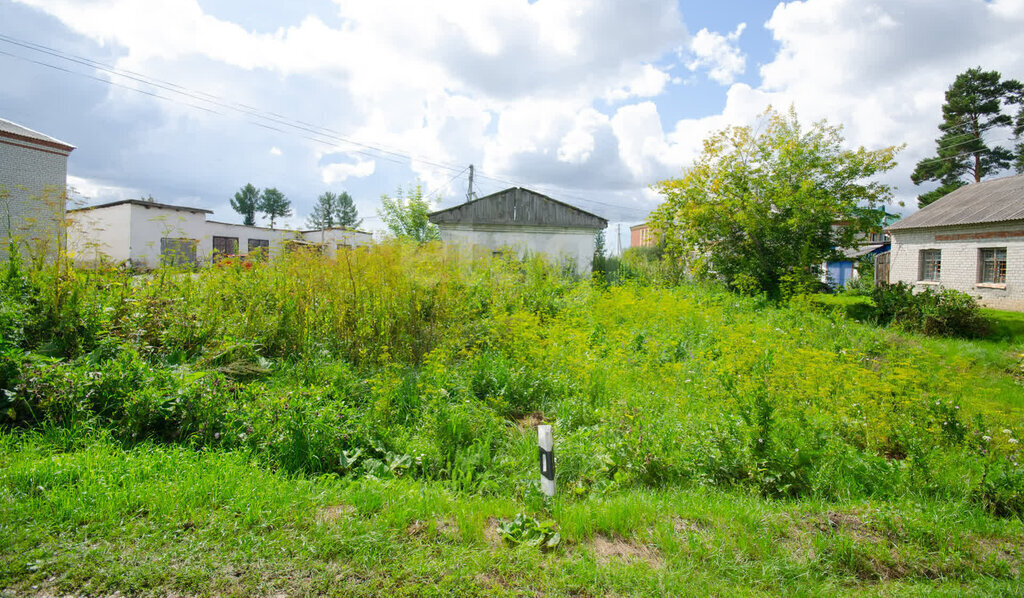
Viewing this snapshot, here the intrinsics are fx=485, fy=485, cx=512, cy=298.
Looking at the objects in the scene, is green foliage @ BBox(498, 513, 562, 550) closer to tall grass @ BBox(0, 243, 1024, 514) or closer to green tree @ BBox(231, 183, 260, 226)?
tall grass @ BBox(0, 243, 1024, 514)

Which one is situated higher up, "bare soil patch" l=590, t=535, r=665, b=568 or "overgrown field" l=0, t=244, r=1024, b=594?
"overgrown field" l=0, t=244, r=1024, b=594

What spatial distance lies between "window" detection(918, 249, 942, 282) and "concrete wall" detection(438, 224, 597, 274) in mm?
16235

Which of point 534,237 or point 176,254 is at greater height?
point 534,237

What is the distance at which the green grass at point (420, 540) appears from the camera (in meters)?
2.38

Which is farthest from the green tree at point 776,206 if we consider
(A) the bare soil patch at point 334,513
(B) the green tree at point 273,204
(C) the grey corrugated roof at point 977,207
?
(B) the green tree at point 273,204

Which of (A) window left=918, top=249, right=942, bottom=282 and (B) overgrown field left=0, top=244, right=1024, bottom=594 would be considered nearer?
(B) overgrown field left=0, top=244, right=1024, bottom=594

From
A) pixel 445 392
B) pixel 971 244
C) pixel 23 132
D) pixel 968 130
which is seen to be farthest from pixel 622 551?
pixel 968 130

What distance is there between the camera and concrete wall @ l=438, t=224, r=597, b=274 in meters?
21.0

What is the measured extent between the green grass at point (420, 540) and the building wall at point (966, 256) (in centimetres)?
1785

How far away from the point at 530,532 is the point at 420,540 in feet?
2.07

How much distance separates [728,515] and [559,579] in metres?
1.24

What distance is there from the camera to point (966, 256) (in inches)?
811

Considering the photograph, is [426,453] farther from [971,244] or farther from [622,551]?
[971,244]

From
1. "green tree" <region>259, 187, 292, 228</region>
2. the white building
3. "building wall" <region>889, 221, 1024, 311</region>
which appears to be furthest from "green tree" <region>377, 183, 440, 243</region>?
"green tree" <region>259, 187, 292, 228</region>
